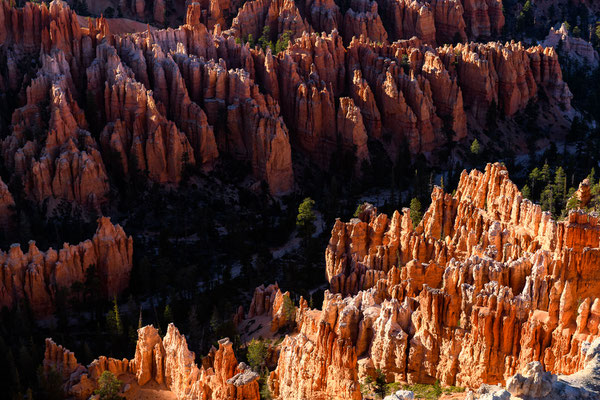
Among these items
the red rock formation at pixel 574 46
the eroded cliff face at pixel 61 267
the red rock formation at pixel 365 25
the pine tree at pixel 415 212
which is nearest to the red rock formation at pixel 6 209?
the eroded cliff face at pixel 61 267

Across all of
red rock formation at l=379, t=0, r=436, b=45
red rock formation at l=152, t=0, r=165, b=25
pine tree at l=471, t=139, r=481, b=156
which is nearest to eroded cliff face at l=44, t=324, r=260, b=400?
pine tree at l=471, t=139, r=481, b=156

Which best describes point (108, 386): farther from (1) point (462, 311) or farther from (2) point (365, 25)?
(2) point (365, 25)

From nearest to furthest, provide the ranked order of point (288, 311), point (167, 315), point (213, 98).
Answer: point (288, 311) < point (167, 315) < point (213, 98)

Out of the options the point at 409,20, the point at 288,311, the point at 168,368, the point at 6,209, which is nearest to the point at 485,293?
the point at 288,311

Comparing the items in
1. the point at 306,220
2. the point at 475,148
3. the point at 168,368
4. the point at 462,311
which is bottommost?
the point at 168,368

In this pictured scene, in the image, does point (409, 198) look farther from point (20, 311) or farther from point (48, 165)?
point (20, 311)

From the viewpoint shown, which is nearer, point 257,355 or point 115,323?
point 257,355

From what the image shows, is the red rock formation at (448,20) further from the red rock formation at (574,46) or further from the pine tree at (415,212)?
the pine tree at (415,212)

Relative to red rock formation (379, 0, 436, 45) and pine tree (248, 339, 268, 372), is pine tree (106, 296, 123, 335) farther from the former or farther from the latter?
→ red rock formation (379, 0, 436, 45)
